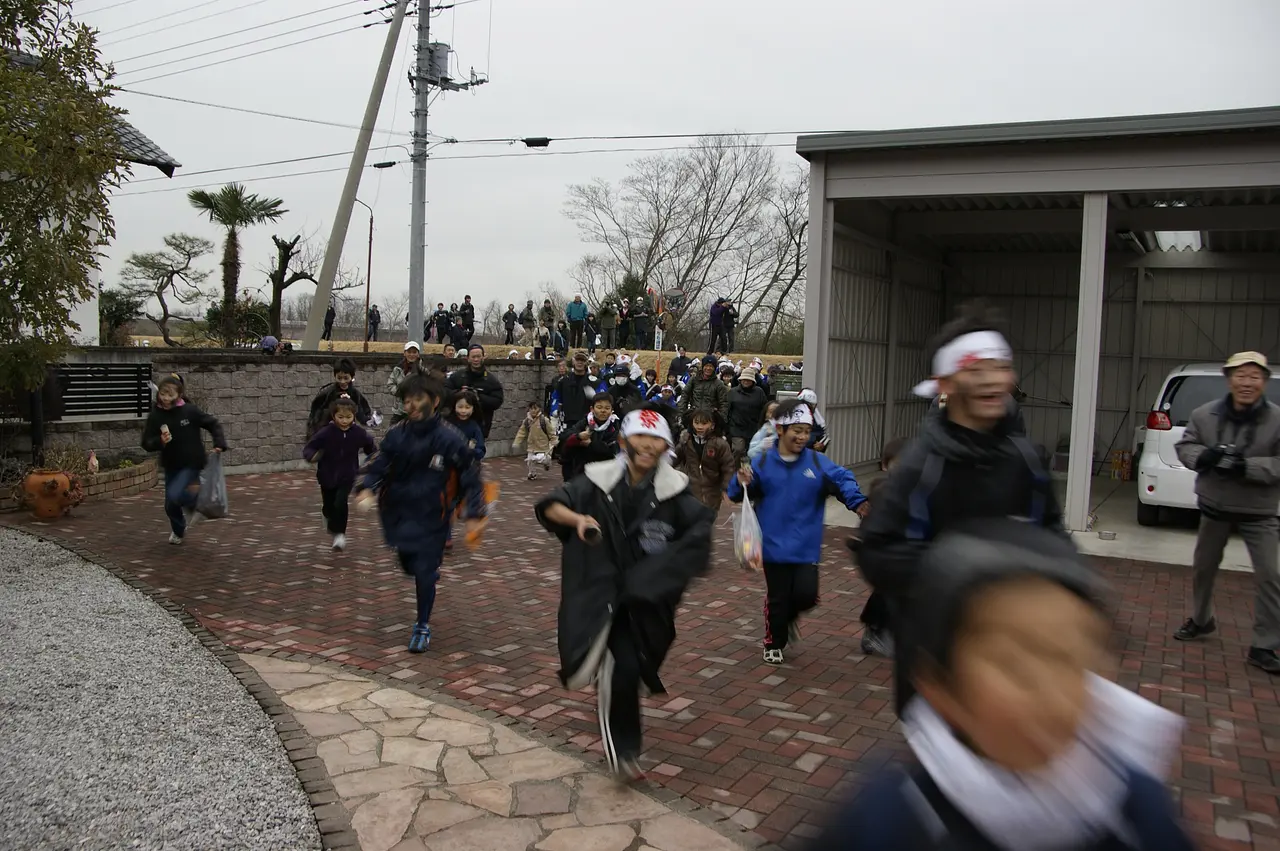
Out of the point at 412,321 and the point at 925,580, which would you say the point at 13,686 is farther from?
the point at 412,321

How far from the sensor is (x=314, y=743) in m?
4.81

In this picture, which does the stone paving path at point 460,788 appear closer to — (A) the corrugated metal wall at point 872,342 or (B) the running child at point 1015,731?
(B) the running child at point 1015,731

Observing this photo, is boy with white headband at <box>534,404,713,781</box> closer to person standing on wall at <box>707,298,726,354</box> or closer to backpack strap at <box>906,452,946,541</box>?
backpack strap at <box>906,452,946,541</box>

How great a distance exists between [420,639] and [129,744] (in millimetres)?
1932

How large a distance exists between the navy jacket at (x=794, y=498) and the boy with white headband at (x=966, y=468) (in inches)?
113

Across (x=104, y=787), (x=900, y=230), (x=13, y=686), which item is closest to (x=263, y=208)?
(x=900, y=230)

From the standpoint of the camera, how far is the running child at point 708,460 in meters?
9.39

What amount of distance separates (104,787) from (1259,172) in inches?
429

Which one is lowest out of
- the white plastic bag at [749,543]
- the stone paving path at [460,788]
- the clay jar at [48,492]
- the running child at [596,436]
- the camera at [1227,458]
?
the stone paving path at [460,788]

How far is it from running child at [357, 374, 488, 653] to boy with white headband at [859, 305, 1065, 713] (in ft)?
12.3

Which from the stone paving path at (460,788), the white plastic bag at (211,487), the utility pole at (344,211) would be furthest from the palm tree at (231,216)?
the stone paving path at (460,788)

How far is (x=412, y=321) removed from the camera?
2055 cm

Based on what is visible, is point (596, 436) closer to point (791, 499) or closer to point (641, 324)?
point (791, 499)

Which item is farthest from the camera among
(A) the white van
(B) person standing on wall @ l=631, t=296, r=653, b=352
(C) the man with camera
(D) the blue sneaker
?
(B) person standing on wall @ l=631, t=296, r=653, b=352
